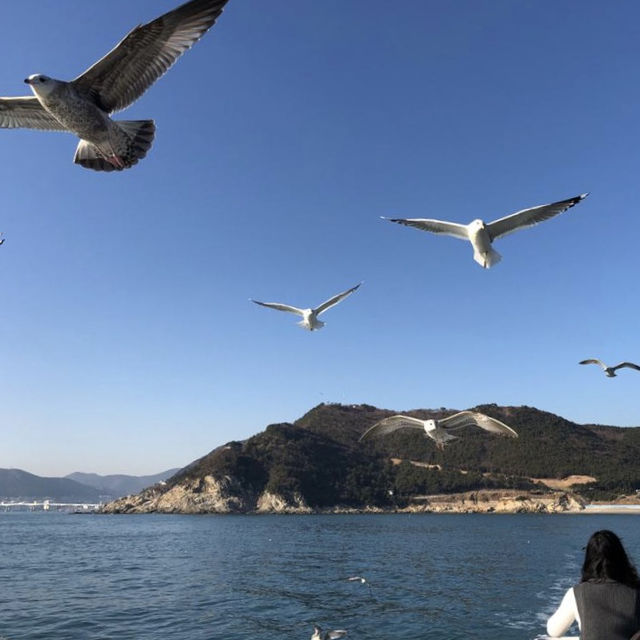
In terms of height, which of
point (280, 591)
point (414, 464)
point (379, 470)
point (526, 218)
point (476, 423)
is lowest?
point (280, 591)

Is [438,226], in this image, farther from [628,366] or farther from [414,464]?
[414,464]

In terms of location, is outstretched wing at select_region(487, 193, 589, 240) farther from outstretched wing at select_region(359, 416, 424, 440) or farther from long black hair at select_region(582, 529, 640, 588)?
long black hair at select_region(582, 529, 640, 588)

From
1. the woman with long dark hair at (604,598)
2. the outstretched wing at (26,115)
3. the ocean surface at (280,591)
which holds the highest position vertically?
the outstretched wing at (26,115)

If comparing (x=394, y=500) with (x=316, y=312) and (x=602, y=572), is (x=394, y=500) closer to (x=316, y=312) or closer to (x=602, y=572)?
(x=316, y=312)

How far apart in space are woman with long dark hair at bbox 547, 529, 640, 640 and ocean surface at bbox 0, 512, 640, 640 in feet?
52.6

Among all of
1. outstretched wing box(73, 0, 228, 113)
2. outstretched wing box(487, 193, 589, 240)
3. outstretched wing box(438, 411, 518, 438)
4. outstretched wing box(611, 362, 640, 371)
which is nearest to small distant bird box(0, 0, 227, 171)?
outstretched wing box(73, 0, 228, 113)

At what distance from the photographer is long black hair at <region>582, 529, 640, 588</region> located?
3.35 m

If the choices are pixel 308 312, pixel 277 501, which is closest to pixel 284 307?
pixel 308 312

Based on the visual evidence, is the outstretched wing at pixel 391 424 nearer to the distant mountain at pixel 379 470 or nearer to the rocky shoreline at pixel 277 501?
the distant mountain at pixel 379 470

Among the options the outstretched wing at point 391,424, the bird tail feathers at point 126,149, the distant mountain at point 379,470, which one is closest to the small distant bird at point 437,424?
the outstretched wing at point 391,424

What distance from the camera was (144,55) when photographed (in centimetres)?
628

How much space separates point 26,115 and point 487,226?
883 cm

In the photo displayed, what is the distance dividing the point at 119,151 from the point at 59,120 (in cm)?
76

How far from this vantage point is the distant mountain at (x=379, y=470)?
132 meters
